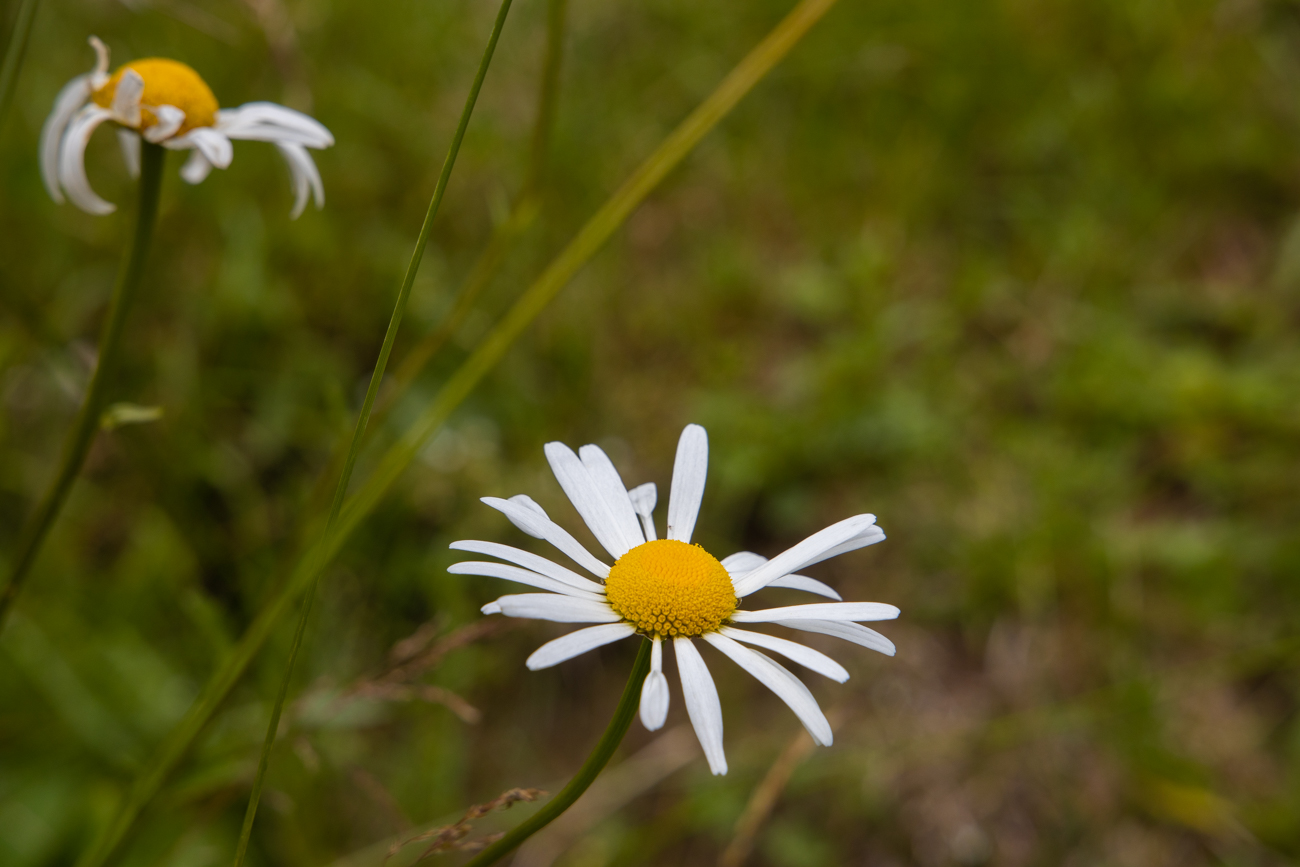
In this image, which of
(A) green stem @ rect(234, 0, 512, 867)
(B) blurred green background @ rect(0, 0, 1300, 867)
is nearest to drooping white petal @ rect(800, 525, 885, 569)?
(A) green stem @ rect(234, 0, 512, 867)

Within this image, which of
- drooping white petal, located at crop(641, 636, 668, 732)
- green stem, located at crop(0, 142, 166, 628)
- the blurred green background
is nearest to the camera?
drooping white petal, located at crop(641, 636, 668, 732)

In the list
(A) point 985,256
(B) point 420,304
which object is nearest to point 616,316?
(B) point 420,304

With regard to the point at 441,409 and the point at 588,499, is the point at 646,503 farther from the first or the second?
the point at 441,409

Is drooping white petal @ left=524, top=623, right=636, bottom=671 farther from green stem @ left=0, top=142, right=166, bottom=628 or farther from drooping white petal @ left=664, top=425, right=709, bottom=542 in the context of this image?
green stem @ left=0, top=142, right=166, bottom=628

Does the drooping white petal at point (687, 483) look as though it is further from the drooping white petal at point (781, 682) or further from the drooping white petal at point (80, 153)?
the drooping white petal at point (80, 153)

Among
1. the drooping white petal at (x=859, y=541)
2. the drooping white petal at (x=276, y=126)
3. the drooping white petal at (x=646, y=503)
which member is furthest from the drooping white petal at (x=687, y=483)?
the drooping white petal at (x=276, y=126)

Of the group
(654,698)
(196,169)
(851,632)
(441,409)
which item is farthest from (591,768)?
(196,169)
